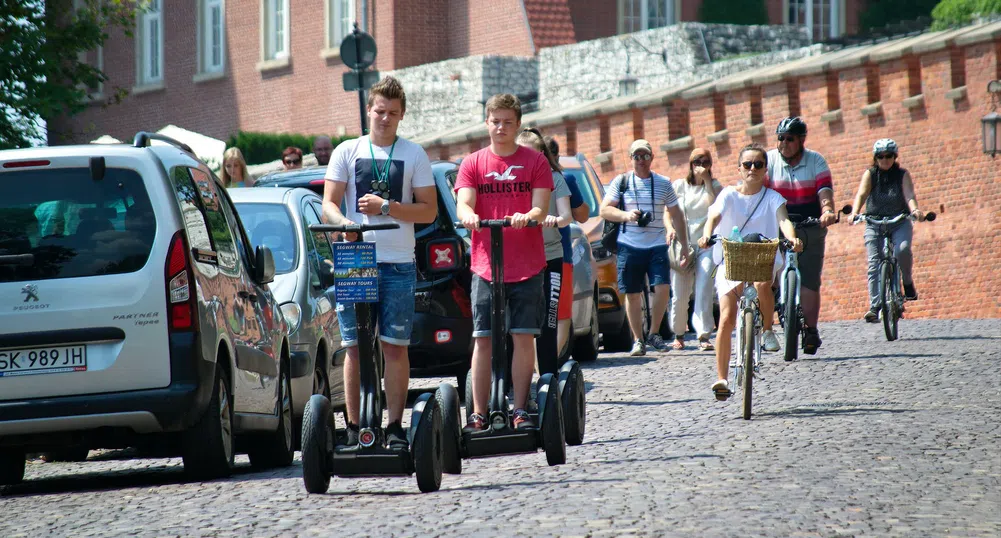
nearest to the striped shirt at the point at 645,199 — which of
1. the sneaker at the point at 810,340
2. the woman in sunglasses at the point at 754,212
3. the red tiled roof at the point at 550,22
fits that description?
the sneaker at the point at 810,340

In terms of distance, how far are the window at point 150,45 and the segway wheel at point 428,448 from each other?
4991 cm

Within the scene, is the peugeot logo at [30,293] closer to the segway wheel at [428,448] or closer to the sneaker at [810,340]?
the segway wheel at [428,448]

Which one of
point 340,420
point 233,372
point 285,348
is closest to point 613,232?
point 340,420

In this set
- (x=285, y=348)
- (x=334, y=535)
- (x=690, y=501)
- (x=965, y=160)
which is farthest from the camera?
(x=965, y=160)

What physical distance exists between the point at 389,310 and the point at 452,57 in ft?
134

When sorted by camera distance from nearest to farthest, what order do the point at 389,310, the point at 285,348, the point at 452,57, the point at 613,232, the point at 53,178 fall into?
1. the point at 389,310
2. the point at 53,178
3. the point at 285,348
4. the point at 613,232
5. the point at 452,57

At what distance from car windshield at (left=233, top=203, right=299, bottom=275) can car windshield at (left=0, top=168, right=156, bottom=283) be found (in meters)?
2.82

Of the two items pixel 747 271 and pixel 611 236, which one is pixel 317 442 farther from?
pixel 611 236

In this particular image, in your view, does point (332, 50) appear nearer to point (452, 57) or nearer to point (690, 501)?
point (452, 57)

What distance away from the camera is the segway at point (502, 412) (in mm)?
8477

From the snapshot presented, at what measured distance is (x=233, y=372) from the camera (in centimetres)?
937

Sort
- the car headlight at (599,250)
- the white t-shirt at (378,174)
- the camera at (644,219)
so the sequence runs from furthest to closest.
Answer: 1. the car headlight at (599,250)
2. the camera at (644,219)
3. the white t-shirt at (378,174)

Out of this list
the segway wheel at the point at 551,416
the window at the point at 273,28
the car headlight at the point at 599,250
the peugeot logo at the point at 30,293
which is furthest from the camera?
the window at the point at 273,28

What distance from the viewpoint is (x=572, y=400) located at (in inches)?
366
